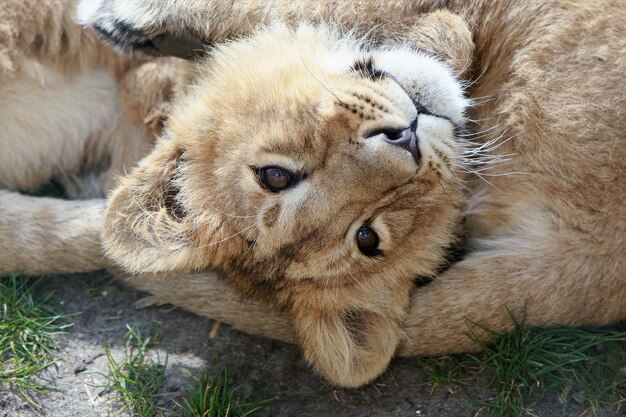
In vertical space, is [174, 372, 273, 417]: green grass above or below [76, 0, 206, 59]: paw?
below

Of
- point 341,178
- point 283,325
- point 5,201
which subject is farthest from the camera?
point 5,201

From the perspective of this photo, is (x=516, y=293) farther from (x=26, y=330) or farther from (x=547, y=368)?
(x=26, y=330)

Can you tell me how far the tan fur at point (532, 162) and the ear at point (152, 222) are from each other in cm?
52

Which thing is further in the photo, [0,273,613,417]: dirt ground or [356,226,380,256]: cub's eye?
[0,273,613,417]: dirt ground

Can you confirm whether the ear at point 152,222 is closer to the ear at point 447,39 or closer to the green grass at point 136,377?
the green grass at point 136,377

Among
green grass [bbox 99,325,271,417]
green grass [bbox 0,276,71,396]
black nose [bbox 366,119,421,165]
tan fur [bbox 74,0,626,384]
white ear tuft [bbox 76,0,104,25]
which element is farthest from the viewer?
white ear tuft [bbox 76,0,104,25]

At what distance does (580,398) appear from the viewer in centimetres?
393

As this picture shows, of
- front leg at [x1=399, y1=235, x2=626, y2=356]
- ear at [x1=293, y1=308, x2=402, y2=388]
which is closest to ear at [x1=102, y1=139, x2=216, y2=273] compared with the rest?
ear at [x1=293, y1=308, x2=402, y2=388]

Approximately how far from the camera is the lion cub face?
141 inches

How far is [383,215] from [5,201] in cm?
226

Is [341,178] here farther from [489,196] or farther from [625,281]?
[625,281]

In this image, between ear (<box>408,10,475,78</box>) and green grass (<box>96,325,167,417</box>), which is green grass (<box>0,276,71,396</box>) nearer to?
green grass (<box>96,325,167,417</box>)

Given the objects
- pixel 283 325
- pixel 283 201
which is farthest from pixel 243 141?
pixel 283 325

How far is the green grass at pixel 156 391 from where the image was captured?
156 inches
